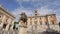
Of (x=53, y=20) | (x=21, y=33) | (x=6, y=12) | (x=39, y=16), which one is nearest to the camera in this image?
(x=21, y=33)

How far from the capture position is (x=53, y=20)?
39031mm

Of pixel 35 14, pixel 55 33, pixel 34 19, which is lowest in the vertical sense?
pixel 55 33

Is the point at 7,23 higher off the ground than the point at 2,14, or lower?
lower

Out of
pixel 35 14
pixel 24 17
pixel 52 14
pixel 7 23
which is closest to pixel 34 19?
pixel 35 14

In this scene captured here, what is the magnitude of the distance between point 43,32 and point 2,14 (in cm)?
2350

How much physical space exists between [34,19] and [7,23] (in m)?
15.3

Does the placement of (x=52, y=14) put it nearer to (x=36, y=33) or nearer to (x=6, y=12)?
(x=6, y=12)

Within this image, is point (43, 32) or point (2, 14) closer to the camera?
point (43, 32)

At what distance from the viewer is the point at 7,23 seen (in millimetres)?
33781

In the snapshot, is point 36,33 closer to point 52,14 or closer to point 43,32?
point 43,32

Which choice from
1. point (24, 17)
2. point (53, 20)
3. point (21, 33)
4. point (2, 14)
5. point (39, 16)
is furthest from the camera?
point (39, 16)

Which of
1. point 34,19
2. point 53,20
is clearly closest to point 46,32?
point 53,20

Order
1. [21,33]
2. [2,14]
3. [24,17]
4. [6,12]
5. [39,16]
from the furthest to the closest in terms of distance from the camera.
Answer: [39,16], [6,12], [2,14], [24,17], [21,33]

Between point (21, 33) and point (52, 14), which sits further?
point (52, 14)
